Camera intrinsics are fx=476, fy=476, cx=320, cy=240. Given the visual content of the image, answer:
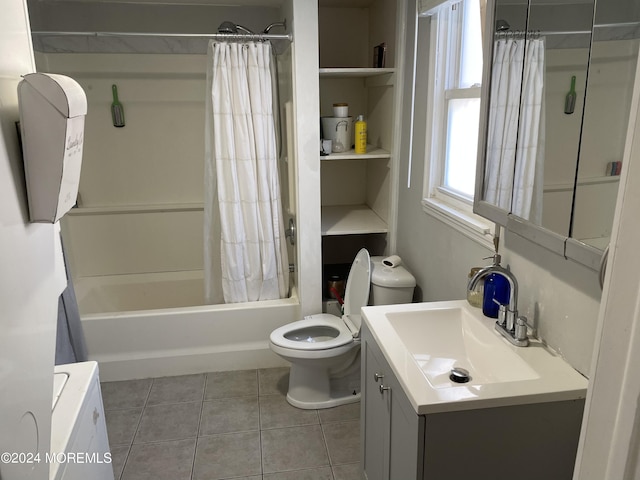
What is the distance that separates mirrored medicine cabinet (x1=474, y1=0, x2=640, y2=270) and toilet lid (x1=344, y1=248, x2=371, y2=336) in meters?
0.89

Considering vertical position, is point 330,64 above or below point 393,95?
above

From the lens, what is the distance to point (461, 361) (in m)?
1.61

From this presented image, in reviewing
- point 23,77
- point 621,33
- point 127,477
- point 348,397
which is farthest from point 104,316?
point 621,33

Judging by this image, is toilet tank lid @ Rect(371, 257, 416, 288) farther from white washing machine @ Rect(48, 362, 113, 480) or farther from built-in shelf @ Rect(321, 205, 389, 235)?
white washing machine @ Rect(48, 362, 113, 480)

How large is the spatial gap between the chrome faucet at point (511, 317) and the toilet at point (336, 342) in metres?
0.93

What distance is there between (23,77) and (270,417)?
2.01m

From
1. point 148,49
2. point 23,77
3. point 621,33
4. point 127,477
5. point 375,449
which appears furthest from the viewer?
point 148,49

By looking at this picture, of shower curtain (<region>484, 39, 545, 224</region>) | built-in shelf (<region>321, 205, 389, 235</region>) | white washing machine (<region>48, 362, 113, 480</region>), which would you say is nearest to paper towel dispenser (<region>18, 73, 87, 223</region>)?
white washing machine (<region>48, 362, 113, 480</region>)

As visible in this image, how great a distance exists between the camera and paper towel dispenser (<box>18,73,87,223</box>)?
911 millimetres

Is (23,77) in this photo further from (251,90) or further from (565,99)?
(251,90)

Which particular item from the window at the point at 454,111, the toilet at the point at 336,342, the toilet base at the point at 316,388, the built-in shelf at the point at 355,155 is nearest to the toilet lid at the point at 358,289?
the toilet at the point at 336,342

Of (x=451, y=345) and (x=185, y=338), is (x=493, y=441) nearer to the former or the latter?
(x=451, y=345)

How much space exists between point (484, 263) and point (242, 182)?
144 centimetres

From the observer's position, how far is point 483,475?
1271mm
